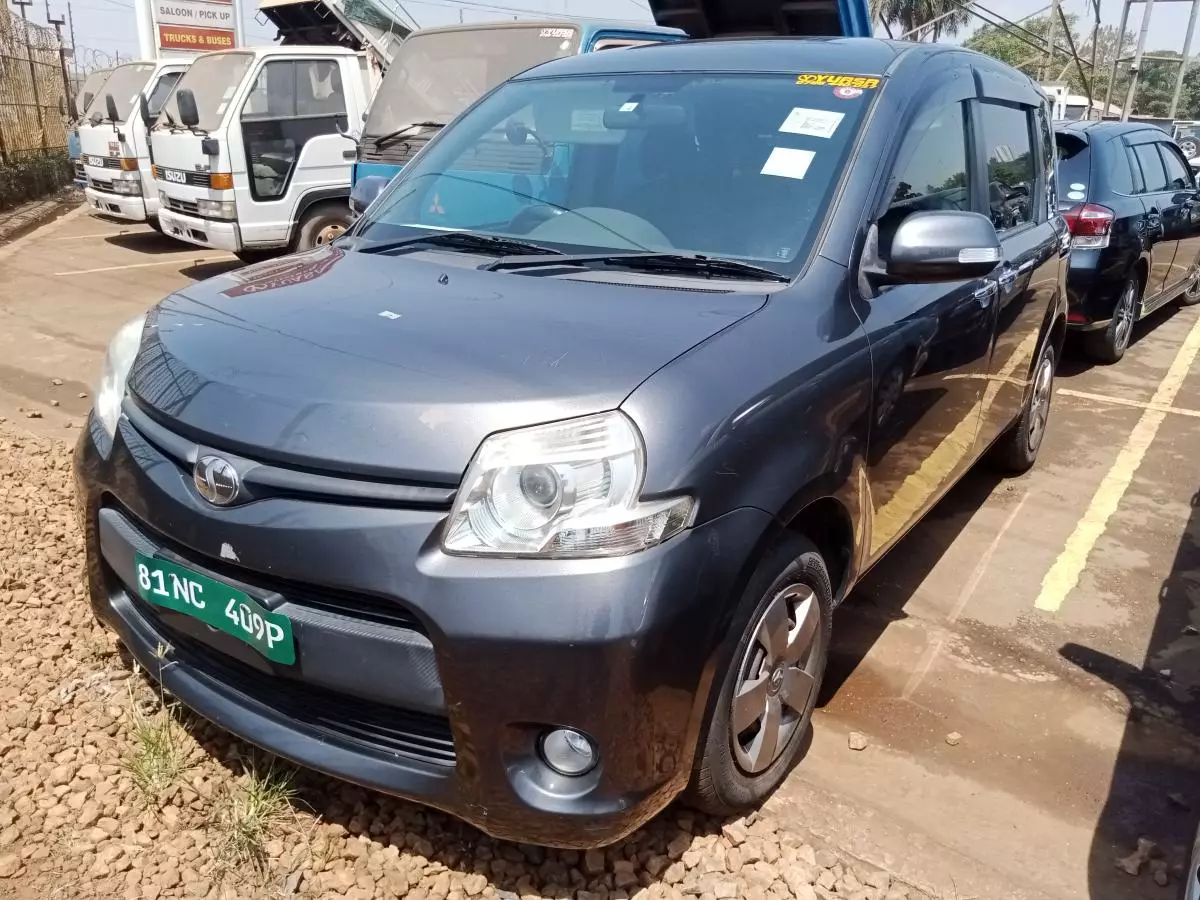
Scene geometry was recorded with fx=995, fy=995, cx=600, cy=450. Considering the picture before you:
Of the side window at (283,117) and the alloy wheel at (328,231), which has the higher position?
the side window at (283,117)

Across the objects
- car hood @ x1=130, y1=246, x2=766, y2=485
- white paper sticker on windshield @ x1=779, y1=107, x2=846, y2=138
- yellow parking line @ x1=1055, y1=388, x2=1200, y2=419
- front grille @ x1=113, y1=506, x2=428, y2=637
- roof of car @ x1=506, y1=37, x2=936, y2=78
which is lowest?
yellow parking line @ x1=1055, y1=388, x2=1200, y2=419

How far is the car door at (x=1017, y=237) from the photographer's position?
3.66 metres

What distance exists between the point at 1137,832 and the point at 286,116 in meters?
8.52

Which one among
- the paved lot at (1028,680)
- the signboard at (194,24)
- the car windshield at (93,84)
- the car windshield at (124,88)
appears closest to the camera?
the paved lot at (1028,680)

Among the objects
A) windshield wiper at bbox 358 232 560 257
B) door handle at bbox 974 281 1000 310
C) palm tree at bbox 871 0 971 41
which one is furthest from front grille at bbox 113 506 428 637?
palm tree at bbox 871 0 971 41

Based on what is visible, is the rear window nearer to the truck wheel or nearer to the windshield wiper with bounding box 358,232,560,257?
the windshield wiper with bounding box 358,232,560,257

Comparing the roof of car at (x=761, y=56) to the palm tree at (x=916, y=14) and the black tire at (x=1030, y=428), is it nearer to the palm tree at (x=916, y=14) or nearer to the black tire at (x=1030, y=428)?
the black tire at (x=1030, y=428)

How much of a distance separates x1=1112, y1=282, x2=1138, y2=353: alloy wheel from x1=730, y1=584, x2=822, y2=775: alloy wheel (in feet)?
18.1

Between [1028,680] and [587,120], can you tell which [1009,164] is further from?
[1028,680]

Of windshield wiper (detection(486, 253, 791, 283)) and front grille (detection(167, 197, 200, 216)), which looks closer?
windshield wiper (detection(486, 253, 791, 283))

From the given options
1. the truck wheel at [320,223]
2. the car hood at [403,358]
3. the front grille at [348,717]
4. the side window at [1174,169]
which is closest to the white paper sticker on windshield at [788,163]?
the car hood at [403,358]

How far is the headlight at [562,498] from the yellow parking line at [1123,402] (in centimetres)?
552

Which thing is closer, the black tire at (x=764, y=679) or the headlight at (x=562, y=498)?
the headlight at (x=562, y=498)

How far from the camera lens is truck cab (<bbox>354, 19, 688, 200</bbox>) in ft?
22.9
